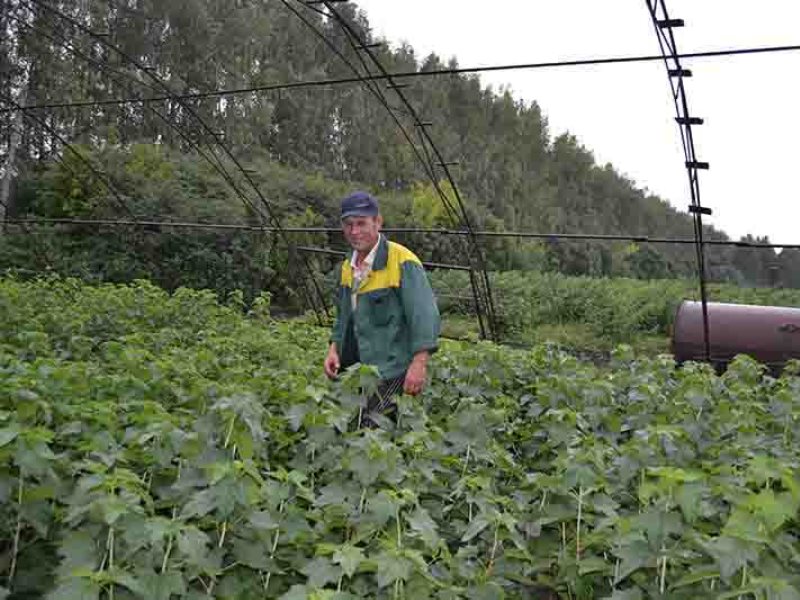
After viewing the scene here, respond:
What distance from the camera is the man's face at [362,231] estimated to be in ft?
12.8

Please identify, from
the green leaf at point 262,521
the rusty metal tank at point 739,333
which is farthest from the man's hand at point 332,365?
the rusty metal tank at point 739,333

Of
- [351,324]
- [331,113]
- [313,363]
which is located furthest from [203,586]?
[331,113]

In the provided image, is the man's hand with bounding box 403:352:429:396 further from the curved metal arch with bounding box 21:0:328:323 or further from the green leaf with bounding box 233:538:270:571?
the curved metal arch with bounding box 21:0:328:323

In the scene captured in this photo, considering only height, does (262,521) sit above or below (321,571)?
above

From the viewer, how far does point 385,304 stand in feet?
13.0

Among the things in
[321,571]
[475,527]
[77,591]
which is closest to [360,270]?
[475,527]

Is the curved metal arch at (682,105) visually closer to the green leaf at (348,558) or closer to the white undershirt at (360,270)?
the white undershirt at (360,270)

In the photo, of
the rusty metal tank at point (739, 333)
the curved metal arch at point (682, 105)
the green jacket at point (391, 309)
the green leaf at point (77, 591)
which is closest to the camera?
the green leaf at point (77, 591)

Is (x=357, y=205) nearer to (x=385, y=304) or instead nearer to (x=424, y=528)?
(x=385, y=304)

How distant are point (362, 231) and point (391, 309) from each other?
401 millimetres

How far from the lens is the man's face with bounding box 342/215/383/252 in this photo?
390cm

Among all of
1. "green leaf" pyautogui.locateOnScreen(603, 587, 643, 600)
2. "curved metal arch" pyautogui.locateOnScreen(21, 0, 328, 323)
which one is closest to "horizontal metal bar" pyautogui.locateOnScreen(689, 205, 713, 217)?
"curved metal arch" pyautogui.locateOnScreen(21, 0, 328, 323)

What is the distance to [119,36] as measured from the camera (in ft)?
72.0

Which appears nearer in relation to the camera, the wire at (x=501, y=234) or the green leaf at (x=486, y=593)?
the green leaf at (x=486, y=593)
